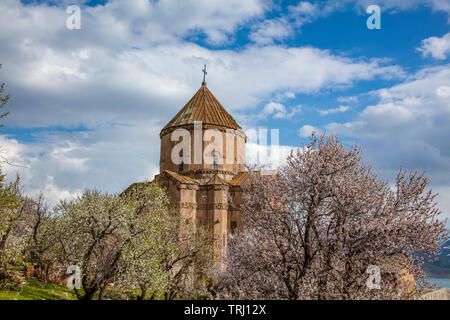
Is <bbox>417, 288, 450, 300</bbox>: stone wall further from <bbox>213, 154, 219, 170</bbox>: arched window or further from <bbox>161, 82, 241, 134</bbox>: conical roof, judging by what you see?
<bbox>161, 82, 241, 134</bbox>: conical roof

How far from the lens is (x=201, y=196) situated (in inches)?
1572

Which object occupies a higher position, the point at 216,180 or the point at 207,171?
the point at 207,171

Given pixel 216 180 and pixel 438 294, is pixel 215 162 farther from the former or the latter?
pixel 438 294

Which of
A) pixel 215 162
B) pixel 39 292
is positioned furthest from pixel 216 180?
pixel 39 292

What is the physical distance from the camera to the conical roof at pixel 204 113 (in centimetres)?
4388

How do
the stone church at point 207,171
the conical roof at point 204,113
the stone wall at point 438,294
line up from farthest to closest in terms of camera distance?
1. the stone wall at point 438,294
2. the conical roof at point 204,113
3. the stone church at point 207,171

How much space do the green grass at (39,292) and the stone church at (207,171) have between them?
523 inches

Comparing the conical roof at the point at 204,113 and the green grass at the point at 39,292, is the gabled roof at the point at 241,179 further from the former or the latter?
the green grass at the point at 39,292

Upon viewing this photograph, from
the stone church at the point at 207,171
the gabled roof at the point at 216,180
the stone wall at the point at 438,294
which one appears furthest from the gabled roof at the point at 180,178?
the stone wall at the point at 438,294

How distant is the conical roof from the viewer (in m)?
43.9

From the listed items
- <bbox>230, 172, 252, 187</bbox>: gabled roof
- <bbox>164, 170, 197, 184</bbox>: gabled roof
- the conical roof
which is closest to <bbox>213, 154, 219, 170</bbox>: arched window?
<bbox>230, 172, 252, 187</bbox>: gabled roof

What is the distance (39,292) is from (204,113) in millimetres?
26431

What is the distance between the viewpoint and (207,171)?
137ft

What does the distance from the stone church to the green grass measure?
13.3 meters
